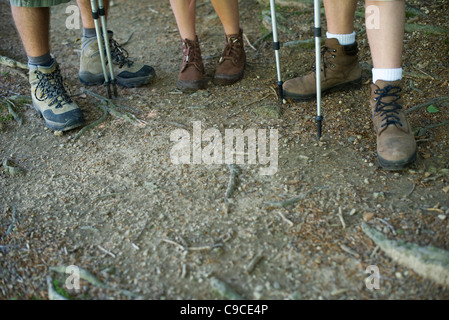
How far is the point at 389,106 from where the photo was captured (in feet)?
9.62

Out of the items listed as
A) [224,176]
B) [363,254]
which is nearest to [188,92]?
[224,176]

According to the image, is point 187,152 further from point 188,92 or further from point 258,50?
point 258,50

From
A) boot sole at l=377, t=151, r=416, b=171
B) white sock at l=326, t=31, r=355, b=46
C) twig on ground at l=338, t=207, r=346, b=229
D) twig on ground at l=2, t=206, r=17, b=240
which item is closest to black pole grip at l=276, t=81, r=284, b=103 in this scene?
white sock at l=326, t=31, r=355, b=46

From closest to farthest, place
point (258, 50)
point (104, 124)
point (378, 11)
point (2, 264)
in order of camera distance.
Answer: point (2, 264) → point (378, 11) → point (104, 124) → point (258, 50)

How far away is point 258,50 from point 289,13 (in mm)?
820

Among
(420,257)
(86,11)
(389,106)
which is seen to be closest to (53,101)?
(86,11)

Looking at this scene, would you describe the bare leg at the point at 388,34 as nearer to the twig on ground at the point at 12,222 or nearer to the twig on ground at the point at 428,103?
the twig on ground at the point at 428,103

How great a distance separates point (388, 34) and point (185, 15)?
5.55 feet

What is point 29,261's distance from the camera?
2.42 meters

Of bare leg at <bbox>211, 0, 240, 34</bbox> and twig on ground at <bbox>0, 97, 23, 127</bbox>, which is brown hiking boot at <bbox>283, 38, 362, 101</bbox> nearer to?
bare leg at <bbox>211, 0, 240, 34</bbox>

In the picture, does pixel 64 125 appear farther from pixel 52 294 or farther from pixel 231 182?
pixel 52 294

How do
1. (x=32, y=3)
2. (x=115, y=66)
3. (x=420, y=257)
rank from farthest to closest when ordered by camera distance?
1. (x=115, y=66)
2. (x=32, y=3)
3. (x=420, y=257)

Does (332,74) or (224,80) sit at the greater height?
(332,74)
